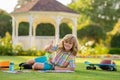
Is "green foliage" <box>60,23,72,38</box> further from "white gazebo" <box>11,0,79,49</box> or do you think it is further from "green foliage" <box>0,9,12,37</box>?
"white gazebo" <box>11,0,79,49</box>

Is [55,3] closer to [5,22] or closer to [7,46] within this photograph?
[7,46]

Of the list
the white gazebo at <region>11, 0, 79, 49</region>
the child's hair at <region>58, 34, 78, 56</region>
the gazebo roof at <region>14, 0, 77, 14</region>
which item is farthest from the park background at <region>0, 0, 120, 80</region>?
the gazebo roof at <region>14, 0, 77, 14</region>

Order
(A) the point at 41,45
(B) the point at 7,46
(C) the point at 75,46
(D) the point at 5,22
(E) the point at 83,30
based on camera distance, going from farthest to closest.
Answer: (D) the point at 5,22, (E) the point at 83,30, (A) the point at 41,45, (B) the point at 7,46, (C) the point at 75,46

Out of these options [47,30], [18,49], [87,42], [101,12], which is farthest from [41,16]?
[101,12]

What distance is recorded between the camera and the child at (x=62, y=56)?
8984 mm

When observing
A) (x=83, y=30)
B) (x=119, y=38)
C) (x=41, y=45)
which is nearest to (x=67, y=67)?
(x=41, y=45)

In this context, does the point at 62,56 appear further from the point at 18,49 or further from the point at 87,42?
the point at 87,42

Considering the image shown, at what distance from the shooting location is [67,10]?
27.8 metres

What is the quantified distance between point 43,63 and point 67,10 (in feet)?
62.1

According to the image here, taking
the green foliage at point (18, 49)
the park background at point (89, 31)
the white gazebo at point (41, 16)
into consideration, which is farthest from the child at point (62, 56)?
the white gazebo at point (41, 16)

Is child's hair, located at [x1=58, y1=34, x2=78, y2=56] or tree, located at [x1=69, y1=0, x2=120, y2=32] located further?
tree, located at [x1=69, y1=0, x2=120, y2=32]

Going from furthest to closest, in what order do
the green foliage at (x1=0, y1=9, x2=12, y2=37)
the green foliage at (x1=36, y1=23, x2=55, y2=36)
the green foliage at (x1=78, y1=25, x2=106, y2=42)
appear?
the green foliage at (x1=0, y1=9, x2=12, y2=37) → the green foliage at (x1=78, y1=25, x2=106, y2=42) → the green foliage at (x1=36, y1=23, x2=55, y2=36)

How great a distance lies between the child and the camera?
8.98m

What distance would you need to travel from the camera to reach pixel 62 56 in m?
9.13
